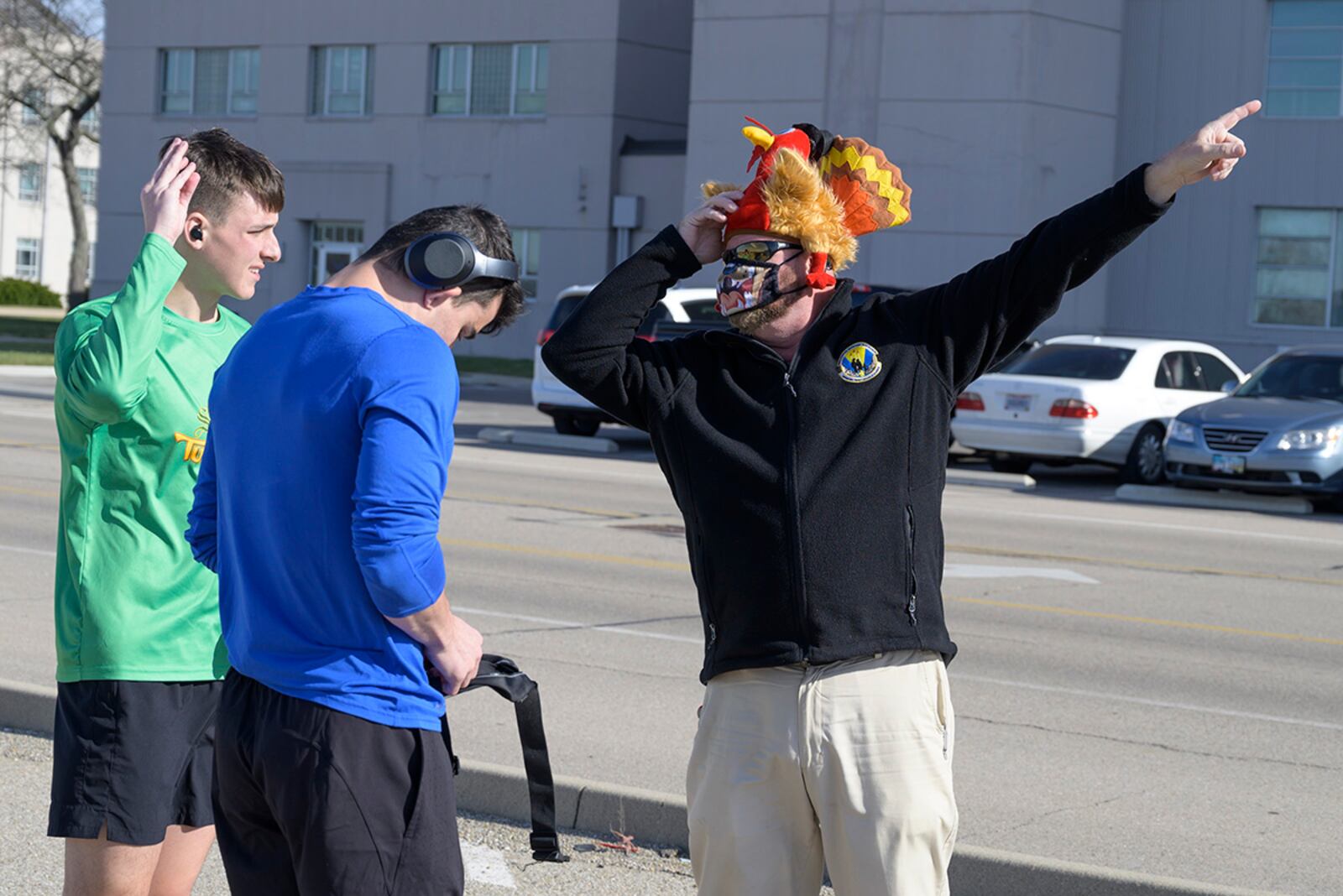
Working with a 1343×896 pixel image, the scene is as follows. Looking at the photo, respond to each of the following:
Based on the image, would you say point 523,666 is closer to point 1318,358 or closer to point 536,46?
point 1318,358

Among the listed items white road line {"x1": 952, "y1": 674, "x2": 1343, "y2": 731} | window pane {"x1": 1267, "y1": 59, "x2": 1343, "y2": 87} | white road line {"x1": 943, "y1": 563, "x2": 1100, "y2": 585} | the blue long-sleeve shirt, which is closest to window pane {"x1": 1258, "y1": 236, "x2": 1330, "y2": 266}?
window pane {"x1": 1267, "y1": 59, "x2": 1343, "y2": 87}

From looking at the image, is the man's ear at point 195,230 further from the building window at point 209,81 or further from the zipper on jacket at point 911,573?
the building window at point 209,81

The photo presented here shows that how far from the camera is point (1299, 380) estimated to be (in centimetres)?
1925

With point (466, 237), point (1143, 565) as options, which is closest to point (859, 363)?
point (466, 237)

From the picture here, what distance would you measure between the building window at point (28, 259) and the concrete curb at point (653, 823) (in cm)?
8557

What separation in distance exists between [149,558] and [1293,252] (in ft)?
106

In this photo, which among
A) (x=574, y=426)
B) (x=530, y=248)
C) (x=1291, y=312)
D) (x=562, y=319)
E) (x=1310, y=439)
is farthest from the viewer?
(x=530, y=248)

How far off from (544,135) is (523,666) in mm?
34520

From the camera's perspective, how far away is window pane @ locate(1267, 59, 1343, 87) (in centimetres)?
3278

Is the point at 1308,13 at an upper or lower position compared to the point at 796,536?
upper

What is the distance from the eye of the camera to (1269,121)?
3322cm

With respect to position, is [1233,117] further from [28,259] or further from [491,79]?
[28,259]

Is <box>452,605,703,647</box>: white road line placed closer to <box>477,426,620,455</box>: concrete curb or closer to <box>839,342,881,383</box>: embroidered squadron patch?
<box>839,342,881,383</box>: embroidered squadron patch

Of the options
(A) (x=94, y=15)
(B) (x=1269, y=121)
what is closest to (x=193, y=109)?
(A) (x=94, y=15)
